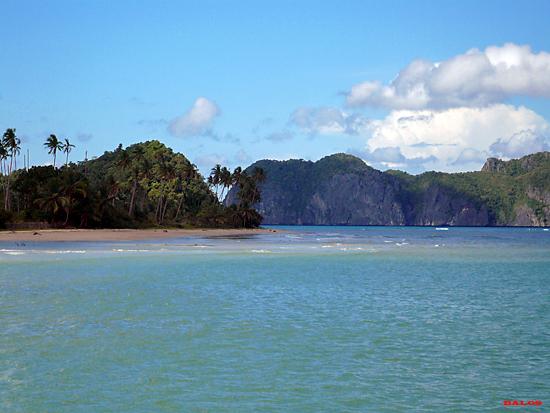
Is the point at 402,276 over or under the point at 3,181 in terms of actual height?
under

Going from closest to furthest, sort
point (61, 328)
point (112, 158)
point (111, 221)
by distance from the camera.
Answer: point (61, 328) → point (111, 221) → point (112, 158)

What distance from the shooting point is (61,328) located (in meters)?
19.1

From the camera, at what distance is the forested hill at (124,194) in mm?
108250

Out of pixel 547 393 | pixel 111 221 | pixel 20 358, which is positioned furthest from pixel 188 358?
pixel 111 221

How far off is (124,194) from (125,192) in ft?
2.14

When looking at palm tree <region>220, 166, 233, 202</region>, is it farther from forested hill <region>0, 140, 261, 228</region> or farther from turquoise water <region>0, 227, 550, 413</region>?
turquoise water <region>0, 227, 550, 413</region>

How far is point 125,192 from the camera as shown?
156m

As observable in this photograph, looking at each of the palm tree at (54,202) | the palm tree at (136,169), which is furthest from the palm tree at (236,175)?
the palm tree at (54,202)

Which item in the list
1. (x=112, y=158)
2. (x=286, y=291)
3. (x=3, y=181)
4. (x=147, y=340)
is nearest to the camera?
(x=147, y=340)

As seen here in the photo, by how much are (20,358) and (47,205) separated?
95799 mm

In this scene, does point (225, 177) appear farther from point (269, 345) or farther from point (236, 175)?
point (269, 345)

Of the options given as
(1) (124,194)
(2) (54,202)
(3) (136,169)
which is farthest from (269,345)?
(1) (124,194)

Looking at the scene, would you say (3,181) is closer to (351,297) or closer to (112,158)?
(112,158)

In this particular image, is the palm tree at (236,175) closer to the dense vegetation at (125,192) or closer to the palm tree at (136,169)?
the dense vegetation at (125,192)
